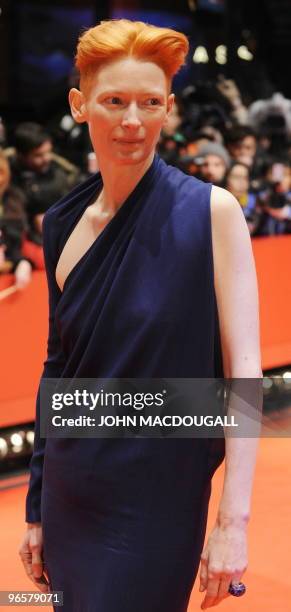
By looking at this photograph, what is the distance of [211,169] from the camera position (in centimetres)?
637

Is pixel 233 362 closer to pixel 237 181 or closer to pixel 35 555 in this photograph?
pixel 35 555

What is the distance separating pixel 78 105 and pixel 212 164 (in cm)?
458

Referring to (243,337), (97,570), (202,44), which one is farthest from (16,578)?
(202,44)

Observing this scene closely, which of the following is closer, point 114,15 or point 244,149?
point 244,149

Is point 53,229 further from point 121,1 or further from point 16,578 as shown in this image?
point 121,1

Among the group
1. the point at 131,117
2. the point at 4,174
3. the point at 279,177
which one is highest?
the point at 131,117

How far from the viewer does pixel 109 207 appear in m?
1.86

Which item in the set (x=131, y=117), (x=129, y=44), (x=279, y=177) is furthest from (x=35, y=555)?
(x=279, y=177)

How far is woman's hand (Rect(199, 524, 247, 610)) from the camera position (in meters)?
1.67

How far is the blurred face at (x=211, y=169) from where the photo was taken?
6.34m

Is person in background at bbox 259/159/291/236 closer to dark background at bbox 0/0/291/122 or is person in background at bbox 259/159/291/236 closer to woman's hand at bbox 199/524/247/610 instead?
dark background at bbox 0/0/291/122

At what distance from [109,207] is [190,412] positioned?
0.39 meters

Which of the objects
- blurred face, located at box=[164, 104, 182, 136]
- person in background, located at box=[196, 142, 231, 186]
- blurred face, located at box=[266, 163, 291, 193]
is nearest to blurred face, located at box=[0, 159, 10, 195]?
person in background, located at box=[196, 142, 231, 186]

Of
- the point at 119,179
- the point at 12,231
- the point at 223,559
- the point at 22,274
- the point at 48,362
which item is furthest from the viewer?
the point at 12,231
